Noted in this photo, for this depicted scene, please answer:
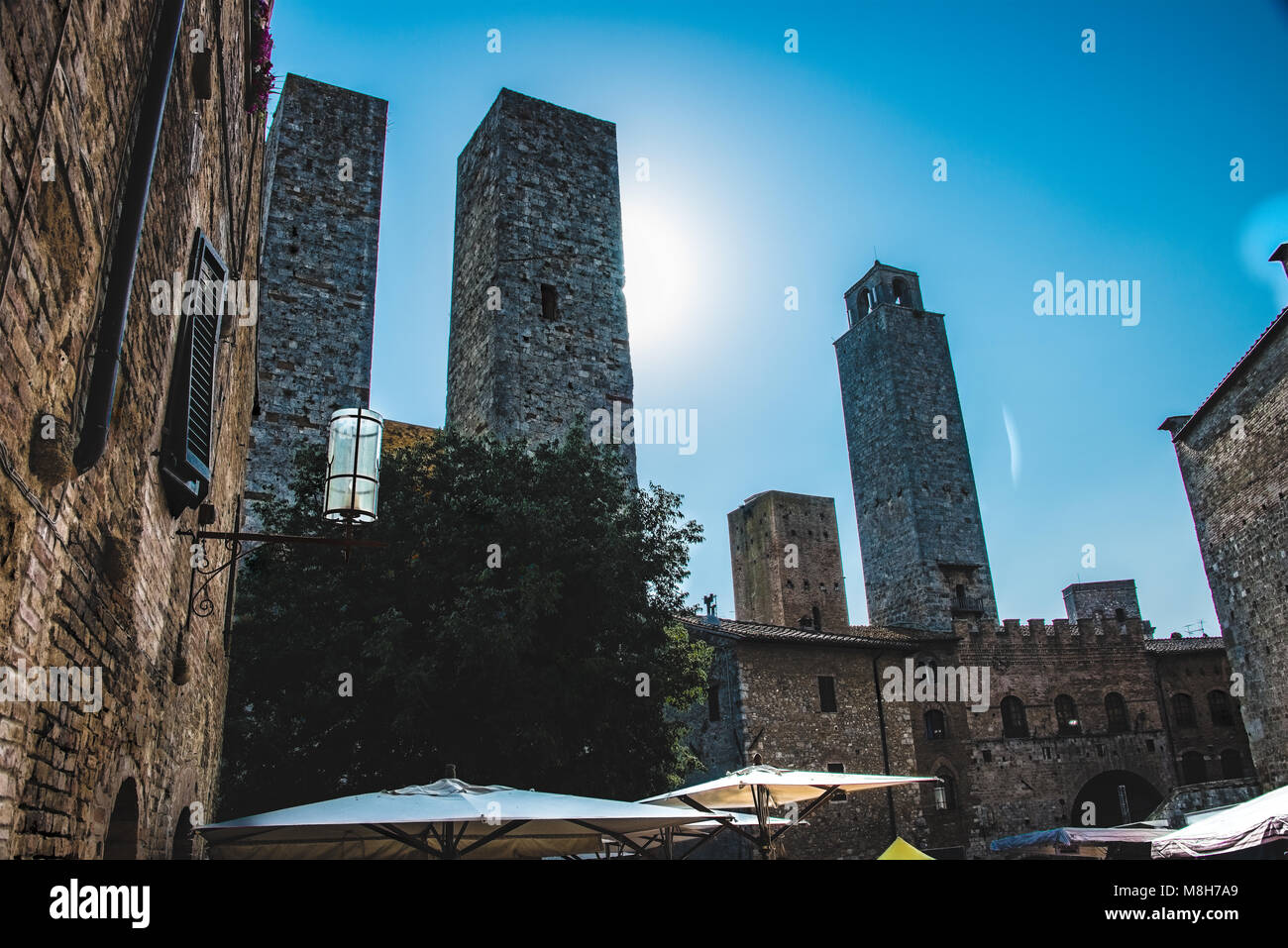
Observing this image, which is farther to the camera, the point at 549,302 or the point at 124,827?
the point at 549,302

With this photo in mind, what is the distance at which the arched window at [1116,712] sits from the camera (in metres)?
25.4

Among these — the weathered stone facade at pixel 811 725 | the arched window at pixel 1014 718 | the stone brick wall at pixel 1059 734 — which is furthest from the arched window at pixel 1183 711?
the weathered stone facade at pixel 811 725

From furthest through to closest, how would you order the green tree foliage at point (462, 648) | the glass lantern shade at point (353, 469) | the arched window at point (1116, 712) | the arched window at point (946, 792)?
the arched window at point (1116, 712) → the arched window at point (946, 792) → the green tree foliage at point (462, 648) → the glass lantern shade at point (353, 469)

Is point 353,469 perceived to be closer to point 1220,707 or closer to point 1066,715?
point 1066,715

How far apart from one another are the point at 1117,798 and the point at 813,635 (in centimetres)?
1083

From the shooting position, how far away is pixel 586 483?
12445mm

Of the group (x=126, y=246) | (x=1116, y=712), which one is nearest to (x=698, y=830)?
(x=126, y=246)

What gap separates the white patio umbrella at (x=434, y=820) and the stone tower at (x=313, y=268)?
870 cm

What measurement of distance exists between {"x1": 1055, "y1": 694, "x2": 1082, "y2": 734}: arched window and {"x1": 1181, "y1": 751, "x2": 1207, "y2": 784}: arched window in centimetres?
330

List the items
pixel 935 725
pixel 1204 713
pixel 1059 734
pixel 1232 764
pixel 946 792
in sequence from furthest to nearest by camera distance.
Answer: pixel 1204 713
pixel 1232 764
pixel 1059 734
pixel 935 725
pixel 946 792

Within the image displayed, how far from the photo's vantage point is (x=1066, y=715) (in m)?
25.2

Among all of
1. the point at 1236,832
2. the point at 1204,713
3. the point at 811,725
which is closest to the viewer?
the point at 1236,832

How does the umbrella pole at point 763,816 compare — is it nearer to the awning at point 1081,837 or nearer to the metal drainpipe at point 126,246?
the metal drainpipe at point 126,246

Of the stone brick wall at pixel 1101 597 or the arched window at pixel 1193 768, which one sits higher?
the stone brick wall at pixel 1101 597
